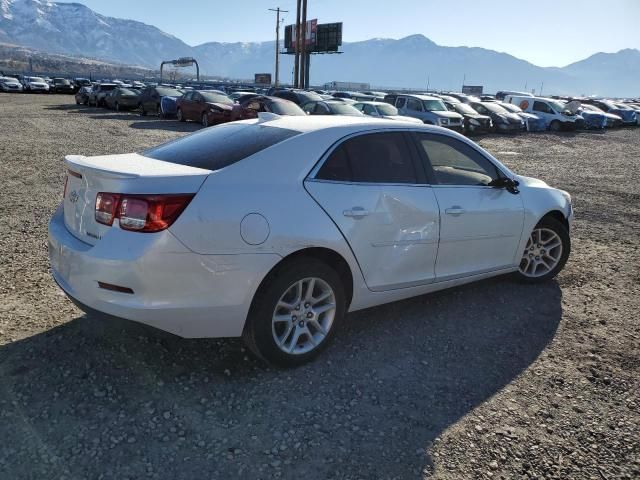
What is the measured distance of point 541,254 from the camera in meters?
5.06

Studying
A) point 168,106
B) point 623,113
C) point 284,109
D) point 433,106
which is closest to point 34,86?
point 168,106

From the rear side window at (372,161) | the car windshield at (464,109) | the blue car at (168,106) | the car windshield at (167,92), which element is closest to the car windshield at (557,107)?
the car windshield at (464,109)

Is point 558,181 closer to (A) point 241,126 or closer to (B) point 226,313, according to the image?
(A) point 241,126

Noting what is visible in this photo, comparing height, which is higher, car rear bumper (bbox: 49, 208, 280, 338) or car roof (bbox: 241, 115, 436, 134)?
car roof (bbox: 241, 115, 436, 134)

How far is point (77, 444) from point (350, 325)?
82.9 inches

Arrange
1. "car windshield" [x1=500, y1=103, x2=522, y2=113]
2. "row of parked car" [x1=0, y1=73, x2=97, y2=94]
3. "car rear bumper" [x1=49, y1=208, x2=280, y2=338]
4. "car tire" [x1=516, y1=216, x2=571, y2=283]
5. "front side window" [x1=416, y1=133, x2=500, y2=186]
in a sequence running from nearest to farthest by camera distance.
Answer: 1. "car rear bumper" [x1=49, y1=208, x2=280, y2=338]
2. "front side window" [x1=416, y1=133, x2=500, y2=186]
3. "car tire" [x1=516, y1=216, x2=571, y2=283]
4. "car windshield" [x1=500, y1=103, x2=522, y2=113]
5. "row of parked car" [x1=0, y1=73, x2=97, y2=94]

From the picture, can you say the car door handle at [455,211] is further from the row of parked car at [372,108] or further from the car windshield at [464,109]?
the car windshield at [464,109]

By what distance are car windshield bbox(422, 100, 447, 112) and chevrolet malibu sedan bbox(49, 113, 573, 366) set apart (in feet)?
58.0

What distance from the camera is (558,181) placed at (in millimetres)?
11875

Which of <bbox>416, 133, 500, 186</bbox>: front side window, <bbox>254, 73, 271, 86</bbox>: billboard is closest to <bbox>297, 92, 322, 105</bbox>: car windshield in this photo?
<bbox>416, 133, 500, 186</bbox>: front side window

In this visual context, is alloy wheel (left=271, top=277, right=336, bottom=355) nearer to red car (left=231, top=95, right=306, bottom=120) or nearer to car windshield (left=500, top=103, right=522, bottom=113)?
red car (left=231, top=95, right=306, bottom=120)

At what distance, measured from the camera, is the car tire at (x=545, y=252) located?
4953mm

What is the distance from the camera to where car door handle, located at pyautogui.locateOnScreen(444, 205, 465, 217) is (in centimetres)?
390

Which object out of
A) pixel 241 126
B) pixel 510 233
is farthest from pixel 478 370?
pixel 241 126
